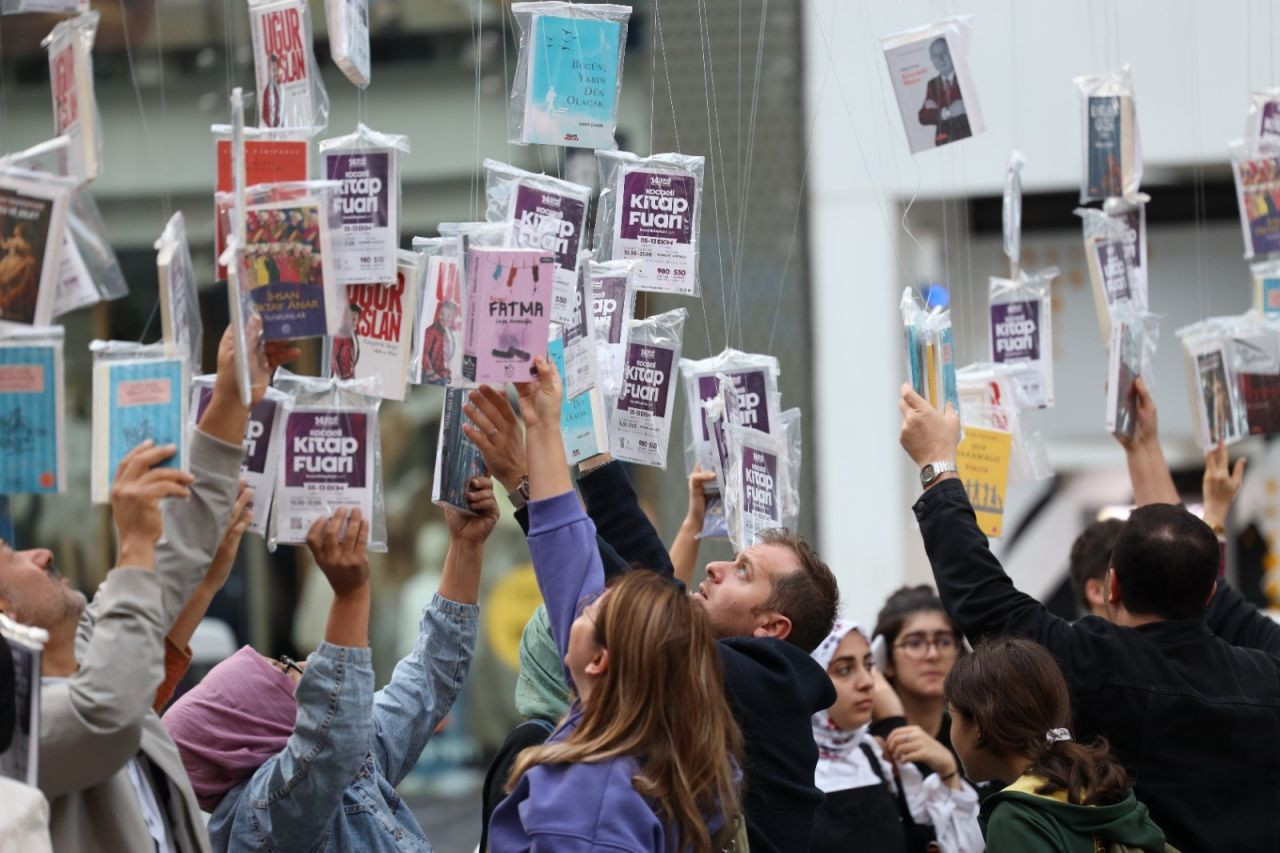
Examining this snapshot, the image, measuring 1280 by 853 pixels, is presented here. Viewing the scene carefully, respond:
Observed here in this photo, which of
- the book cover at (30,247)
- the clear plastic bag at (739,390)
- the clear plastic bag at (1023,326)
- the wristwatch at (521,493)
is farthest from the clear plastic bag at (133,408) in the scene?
the clear plastic bag at (1023,326)

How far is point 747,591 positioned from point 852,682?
3.50 feet

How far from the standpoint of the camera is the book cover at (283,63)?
9.82 ft

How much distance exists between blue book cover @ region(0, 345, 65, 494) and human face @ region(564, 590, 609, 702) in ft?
2.68

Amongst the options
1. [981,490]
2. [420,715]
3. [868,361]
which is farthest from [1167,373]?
[420,715]

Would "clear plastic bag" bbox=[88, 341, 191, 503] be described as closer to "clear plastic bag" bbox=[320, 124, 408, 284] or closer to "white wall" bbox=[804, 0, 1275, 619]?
"clear plastic bag" bbox=[320, 124, 408, 284]

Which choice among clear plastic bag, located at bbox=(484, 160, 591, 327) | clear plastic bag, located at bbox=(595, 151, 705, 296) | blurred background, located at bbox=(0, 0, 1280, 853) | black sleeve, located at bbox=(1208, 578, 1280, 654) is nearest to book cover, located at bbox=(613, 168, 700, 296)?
clear plastic bag, located at bbox=(595, 151, 705, 296)

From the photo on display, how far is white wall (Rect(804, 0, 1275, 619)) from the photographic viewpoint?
270 inches

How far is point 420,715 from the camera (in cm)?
327

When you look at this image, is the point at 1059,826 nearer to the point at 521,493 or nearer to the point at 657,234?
the point at 521,493

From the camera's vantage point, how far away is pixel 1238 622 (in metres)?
3.80

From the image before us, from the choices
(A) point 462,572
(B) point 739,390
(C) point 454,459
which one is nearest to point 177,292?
(C) point 454,459

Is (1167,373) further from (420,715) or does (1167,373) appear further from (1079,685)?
(420,715)

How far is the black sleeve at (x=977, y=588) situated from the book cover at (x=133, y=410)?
1.50 m

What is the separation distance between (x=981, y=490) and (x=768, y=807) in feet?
4.25
